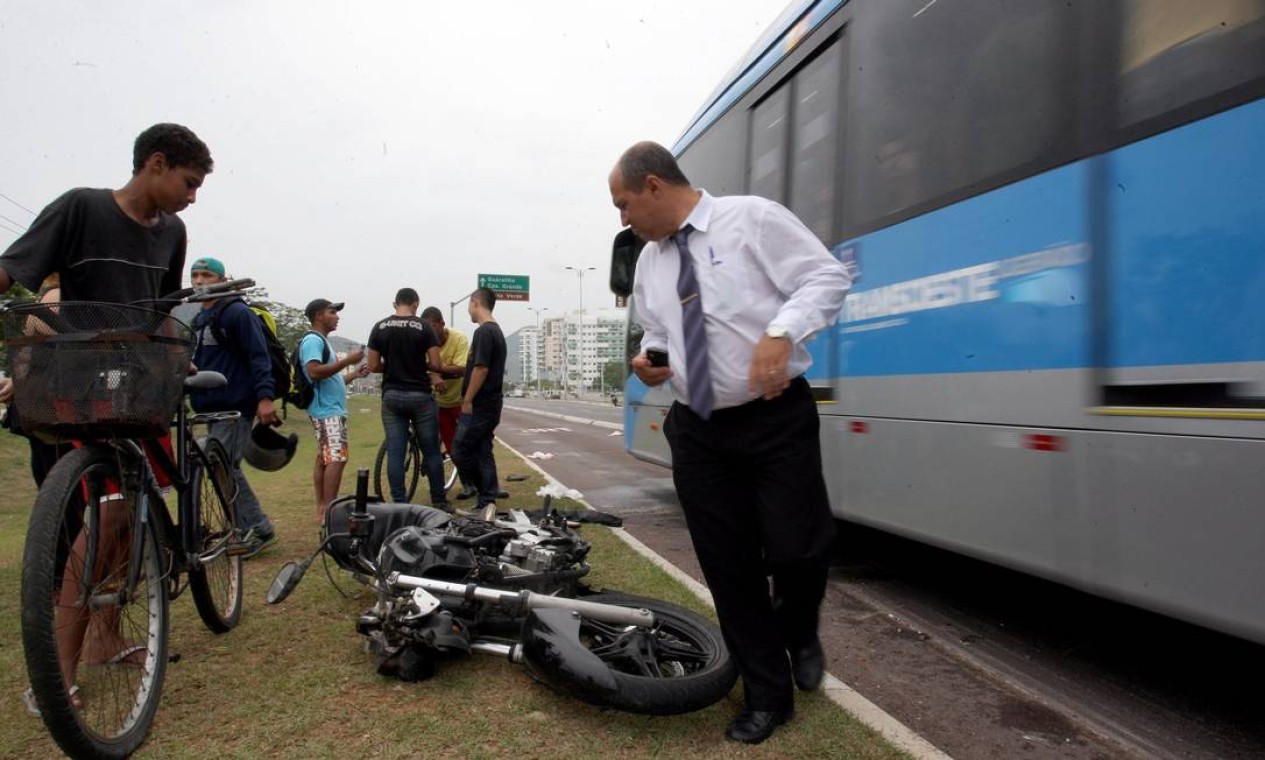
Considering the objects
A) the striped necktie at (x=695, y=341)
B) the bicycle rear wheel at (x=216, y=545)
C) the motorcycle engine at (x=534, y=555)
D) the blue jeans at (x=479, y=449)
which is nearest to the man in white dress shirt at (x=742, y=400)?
the striped necktie at (x=695, y=341)

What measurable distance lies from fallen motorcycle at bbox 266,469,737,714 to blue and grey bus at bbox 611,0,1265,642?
1.48 meters

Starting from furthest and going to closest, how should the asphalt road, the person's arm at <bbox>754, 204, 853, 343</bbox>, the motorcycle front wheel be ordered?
the asphalt road < the motorcycle front wheel < the person's arm at <bbox>754, 204, 853, 343</bbox>

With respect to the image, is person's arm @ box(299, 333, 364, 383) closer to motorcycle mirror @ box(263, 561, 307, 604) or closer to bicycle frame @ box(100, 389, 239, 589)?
bicycle frame @ box(100, 389, 239, 589)

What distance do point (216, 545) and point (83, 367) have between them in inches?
52.4

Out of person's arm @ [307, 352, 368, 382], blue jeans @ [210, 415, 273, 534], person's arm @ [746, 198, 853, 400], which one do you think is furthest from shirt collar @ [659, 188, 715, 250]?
person's arm @ [307, 352, 368, 382]

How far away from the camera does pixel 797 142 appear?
496 cm

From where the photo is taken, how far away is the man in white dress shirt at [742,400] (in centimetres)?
233

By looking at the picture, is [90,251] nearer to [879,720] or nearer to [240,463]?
[240,463]

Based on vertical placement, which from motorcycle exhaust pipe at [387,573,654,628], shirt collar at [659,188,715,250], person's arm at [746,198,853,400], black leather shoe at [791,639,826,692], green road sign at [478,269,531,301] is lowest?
black leather shoe at [791,639,826,692]

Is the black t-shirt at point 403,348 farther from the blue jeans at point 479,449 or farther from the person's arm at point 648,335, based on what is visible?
the person's arm at point 648,335

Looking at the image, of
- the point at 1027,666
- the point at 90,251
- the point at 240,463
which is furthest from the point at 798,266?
the point at 240,463

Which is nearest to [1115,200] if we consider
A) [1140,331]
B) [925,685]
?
[1140,331]

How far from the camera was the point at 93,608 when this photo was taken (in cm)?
230

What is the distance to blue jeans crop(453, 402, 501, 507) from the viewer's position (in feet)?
21.3
